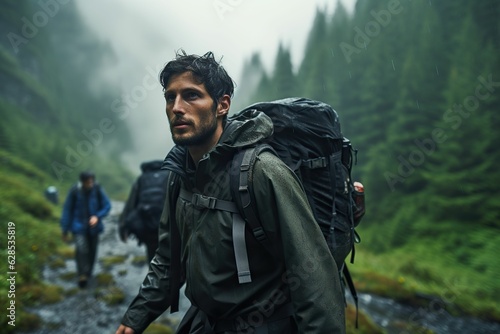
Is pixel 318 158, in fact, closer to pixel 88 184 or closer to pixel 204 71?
pixel 204 71

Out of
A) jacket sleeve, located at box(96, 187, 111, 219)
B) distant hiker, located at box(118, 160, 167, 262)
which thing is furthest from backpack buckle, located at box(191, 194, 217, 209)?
jacket sleeve, located at box(96, 187, 111, 219)

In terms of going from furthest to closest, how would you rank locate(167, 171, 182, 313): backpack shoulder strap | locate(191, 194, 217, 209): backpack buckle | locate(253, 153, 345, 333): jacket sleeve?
locate(167, 171, 182, 313): backpack shoulder strap → locate(191, 194, 217, 209): backpack buckle → locate(253, 153, 345, 333): jacket sleeve

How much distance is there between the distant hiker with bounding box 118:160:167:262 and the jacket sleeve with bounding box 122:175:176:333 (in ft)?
10.7

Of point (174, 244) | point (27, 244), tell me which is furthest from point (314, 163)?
point (27, 244)

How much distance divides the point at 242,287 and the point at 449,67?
80.1 ft

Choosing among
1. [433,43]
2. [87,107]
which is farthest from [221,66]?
[87,107]

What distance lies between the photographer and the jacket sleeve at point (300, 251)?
174 cm

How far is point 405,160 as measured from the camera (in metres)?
19.2

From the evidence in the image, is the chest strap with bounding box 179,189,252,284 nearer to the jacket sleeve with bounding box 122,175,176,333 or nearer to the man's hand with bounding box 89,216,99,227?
the jacket sleeve with bounding box 122,175,176,333

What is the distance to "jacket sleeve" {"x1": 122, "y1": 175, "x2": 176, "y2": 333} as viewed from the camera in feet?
8.27

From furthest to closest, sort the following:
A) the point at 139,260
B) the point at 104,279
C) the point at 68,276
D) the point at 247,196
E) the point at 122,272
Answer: the point at 139,260 < the point at 122,272 < the point at 68,276 < the point at 104,279 < the point at 247,196

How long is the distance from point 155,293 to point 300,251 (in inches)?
57.1

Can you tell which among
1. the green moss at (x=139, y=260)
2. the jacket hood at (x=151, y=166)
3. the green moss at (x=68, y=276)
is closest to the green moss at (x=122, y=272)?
the green moss at (x=139, y=260)

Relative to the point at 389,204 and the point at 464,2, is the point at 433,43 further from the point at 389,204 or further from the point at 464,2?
the point at 389,204
